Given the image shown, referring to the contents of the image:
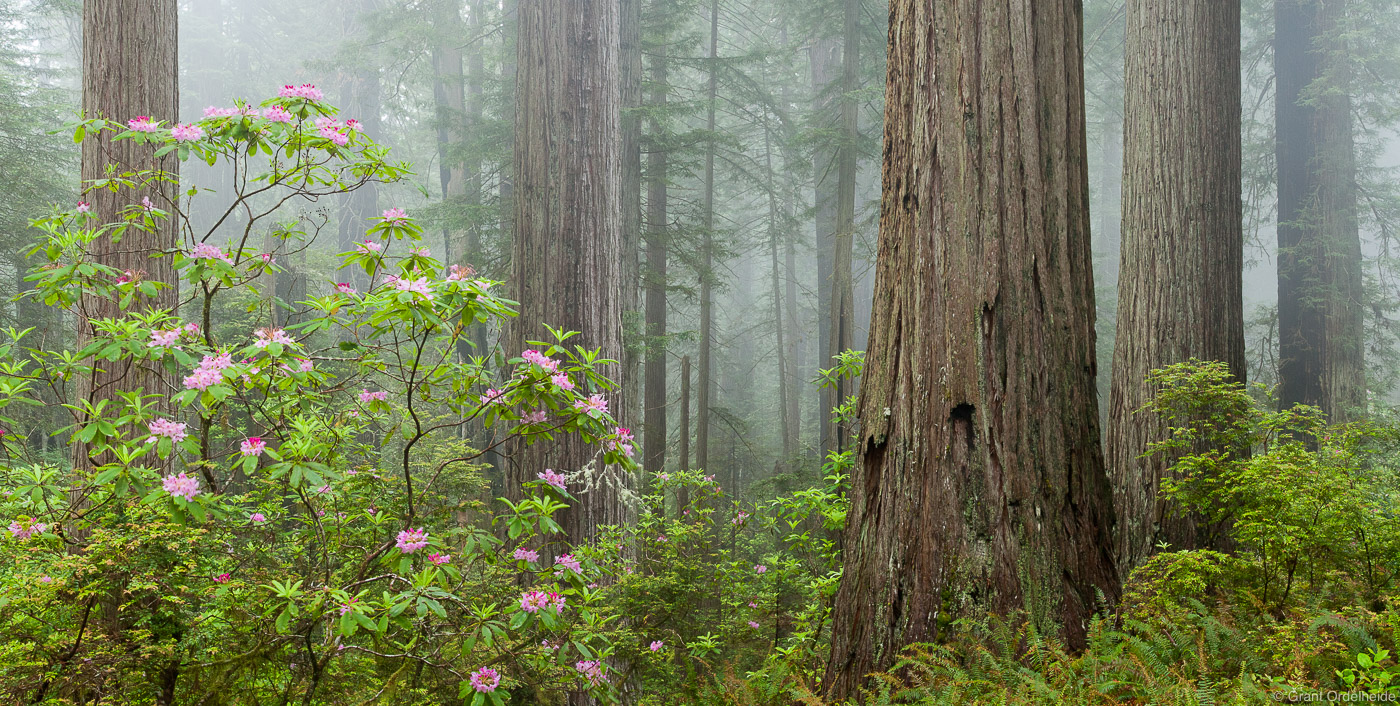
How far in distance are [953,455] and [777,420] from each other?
69.5 feet

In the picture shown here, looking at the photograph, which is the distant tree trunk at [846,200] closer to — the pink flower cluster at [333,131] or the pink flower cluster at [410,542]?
the pink flower cluster at [410,542]

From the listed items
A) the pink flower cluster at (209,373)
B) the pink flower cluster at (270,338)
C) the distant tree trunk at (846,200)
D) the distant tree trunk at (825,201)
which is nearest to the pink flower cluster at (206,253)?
the pink flower cluster at (270,338)

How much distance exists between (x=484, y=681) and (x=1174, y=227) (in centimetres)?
548

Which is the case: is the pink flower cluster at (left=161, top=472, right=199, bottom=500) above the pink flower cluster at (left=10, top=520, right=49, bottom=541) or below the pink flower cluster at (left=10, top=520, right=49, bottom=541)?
above

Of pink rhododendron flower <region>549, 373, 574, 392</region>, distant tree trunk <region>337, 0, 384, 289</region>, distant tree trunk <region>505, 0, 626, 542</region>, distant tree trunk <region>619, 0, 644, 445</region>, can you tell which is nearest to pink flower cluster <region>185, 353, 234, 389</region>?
pink rhododendron flower <region>549, 373, 574, 392</region>

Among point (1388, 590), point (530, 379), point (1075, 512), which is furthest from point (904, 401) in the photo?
point (1388, 590)

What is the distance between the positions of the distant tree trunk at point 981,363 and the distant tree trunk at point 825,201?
9405 millimetres

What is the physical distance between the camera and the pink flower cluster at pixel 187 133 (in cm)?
280

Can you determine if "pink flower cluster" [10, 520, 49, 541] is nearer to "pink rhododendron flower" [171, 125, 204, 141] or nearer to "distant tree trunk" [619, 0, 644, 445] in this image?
"pink rhododendron flower" [171, 125, 204, 141]

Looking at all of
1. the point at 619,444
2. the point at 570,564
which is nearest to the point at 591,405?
the point at 619,444

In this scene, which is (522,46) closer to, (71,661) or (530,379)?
(530,379)

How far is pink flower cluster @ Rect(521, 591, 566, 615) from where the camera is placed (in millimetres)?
2812

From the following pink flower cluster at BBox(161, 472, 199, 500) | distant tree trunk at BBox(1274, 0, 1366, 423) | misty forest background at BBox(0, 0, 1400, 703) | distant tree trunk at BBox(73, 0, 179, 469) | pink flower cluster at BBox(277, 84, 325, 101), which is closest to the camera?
pink flower cluster at BBox(161, 472, 199, 500)

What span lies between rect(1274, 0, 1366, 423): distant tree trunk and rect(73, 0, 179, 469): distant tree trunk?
572 inches
